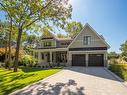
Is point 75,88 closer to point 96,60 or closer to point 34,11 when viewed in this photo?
point 34,11

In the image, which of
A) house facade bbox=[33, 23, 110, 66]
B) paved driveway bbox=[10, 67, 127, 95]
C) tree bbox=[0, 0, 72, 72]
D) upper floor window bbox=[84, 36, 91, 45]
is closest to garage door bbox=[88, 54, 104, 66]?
house facade bbox=[33, 23, 110, 66]

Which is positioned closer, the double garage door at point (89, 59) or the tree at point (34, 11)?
the tree at point (34, 11)

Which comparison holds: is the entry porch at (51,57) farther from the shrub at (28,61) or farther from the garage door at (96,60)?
the garage door at (96,60)

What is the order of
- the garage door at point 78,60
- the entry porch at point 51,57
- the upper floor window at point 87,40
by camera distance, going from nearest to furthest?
the upper floor window at point 87,40
the garage door at point 78,60
the entry porch at point 51,57

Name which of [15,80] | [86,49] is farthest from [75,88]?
[86,49]

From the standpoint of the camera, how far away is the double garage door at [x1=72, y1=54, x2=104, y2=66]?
3622 cm

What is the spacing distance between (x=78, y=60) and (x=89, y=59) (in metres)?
2.13

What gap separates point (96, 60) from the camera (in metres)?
36.3

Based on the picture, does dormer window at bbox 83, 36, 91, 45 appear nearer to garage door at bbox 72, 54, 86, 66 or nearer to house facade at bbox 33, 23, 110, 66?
house facade at bbox 33, 23, 110, 66

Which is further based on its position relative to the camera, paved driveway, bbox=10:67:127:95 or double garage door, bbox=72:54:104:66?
double garage door, bbox=72:54:104:66

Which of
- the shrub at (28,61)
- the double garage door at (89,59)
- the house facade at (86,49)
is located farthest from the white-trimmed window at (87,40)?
the shrub at (28,61)

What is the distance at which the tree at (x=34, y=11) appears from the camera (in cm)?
2486

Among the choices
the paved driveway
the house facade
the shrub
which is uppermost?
the house facade

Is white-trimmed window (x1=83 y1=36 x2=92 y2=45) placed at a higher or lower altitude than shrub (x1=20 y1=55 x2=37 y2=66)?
higher
